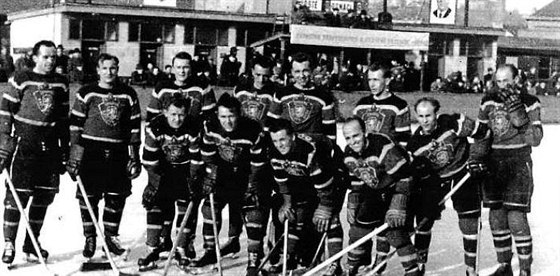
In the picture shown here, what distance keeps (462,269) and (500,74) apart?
151 centimetres

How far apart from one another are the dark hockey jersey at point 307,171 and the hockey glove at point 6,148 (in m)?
1.89

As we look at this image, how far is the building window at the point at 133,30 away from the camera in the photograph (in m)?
21.5

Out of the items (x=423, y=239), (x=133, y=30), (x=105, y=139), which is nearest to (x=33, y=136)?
(x=105, y=139)

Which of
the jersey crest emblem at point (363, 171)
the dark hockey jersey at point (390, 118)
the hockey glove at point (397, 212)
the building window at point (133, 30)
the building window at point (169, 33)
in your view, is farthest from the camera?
the building window at point (169, 33)

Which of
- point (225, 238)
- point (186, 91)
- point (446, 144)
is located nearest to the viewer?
point (446, 144)

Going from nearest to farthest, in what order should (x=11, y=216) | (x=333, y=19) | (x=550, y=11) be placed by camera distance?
(x=11, y=216)
(x=333, y=19)
(x=550, y=11)

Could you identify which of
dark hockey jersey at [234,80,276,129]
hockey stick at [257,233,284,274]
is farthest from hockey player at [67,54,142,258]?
hockey stick at [257,233,284,274]

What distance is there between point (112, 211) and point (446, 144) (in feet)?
8.02

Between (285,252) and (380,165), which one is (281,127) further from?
(285,252)

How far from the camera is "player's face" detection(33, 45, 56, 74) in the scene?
5641mm

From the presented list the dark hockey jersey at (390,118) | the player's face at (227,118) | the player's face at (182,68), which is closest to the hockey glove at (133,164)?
the player's face at (182,68)

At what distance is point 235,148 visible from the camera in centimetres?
546

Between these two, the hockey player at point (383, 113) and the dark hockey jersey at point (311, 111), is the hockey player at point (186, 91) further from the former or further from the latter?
the hockey player at point (383, 113)

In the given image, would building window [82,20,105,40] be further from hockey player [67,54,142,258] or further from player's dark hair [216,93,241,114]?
player's dark hair [216,93,241,114]
